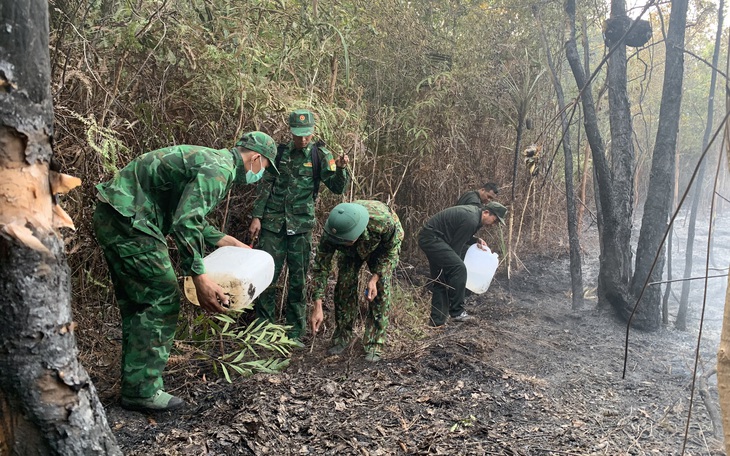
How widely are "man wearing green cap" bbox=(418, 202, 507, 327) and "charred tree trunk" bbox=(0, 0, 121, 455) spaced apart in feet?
12.7

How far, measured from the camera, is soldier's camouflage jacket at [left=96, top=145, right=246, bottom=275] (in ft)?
8.49

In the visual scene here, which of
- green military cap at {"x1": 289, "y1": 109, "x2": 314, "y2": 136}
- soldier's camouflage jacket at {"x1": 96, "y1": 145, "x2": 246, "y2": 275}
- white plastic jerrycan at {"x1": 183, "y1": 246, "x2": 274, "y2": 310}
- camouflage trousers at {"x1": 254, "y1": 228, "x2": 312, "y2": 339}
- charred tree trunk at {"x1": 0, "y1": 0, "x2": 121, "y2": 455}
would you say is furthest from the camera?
camouflage trousers at {"x1": 254, "y1": 228, "x2": 312, "y2": 339}

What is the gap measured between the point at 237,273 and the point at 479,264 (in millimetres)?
3242

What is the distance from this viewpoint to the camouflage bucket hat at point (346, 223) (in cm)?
347

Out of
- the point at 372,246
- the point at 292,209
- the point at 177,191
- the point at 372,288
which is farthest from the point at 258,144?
the point at 372,288

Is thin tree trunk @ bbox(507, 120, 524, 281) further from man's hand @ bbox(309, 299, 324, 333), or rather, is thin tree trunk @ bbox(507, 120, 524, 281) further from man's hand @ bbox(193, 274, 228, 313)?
man's hand @ bbox(193, 274, 228, 313)

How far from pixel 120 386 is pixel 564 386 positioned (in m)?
2.99

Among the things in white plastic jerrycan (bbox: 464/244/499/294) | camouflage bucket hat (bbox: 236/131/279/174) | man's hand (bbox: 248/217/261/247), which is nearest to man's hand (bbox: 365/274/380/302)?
man's hand (bbox: 248/217/261/247)

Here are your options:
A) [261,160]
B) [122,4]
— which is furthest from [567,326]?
[122,4]

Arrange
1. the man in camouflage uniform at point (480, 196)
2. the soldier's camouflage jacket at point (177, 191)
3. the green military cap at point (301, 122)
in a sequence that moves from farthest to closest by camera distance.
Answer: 1. the man in camouflage uniform at point (480, 196)
2. the green military cap at point (301, 122)
3. the soldier's camouflage jacket at point (177, 191)

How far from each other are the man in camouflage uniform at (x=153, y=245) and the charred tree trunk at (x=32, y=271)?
0.86 m

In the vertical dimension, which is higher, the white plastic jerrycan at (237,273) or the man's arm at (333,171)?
the man's arm at (333,171)

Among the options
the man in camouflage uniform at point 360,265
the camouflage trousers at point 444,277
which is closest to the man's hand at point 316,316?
the man in camouflage uniform at point 360,265

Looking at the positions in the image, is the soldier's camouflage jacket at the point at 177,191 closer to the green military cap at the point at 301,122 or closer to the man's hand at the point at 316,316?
the green military cap at the point at 301,122
